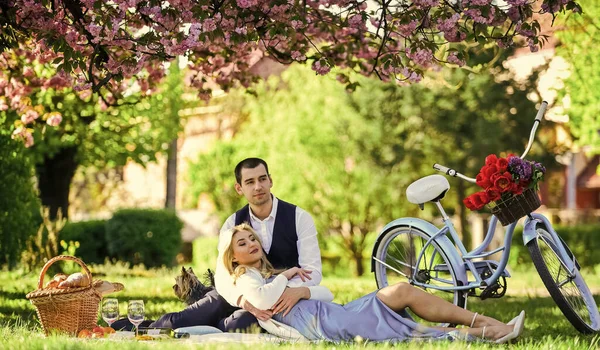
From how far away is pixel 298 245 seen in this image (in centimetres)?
698

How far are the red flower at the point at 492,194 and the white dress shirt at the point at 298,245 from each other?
1271 mm

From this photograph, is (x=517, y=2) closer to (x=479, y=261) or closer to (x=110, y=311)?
(x=479, y=261)

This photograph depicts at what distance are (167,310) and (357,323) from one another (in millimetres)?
3332

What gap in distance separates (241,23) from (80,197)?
94.9 feet

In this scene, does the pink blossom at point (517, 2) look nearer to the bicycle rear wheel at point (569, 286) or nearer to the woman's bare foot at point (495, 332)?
the bicycle rear wheel at point (569, 286)

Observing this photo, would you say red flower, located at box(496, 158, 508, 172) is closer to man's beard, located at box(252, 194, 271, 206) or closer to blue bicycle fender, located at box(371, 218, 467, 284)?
blue bicycle fender, located at box(371, 218, 467, 284)

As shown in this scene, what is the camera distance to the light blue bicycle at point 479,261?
265 inches

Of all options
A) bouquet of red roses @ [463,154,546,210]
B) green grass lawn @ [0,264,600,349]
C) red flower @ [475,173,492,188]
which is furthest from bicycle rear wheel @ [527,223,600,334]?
red flower @ [475,173,492,188]

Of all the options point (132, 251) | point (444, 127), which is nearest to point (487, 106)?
point (444, 127)

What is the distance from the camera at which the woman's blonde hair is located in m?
6.46

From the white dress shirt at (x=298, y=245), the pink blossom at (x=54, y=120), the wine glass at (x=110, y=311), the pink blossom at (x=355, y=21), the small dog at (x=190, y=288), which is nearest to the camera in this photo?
the wine glass at (x=110, y=311)

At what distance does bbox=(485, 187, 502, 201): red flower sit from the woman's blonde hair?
5.20 feet

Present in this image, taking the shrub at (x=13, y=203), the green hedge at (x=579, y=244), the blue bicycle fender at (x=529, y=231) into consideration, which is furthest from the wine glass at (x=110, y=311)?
the green hedge at (x=579, y=244)

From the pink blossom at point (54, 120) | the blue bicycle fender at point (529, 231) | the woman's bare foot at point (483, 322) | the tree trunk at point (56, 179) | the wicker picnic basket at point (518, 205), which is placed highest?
the pink blossom at point (54, 120)
